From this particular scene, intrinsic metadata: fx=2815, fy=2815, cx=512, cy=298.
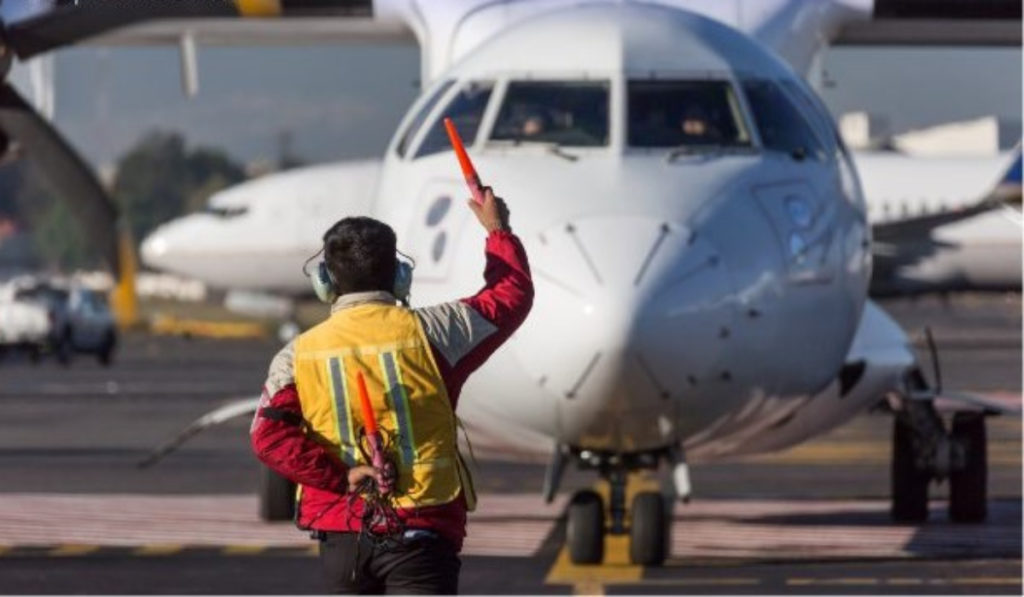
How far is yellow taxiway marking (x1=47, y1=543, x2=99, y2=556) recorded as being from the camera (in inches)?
599

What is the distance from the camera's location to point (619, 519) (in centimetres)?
1366

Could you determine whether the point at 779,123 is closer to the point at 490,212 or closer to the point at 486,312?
the point at 490,212

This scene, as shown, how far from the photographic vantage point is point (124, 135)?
11306 centimetres

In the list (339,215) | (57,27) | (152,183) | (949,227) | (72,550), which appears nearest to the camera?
(72,550)

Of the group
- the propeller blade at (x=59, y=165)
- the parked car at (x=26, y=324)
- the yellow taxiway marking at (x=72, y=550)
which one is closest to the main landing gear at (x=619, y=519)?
the yellow taxiway marking at (x=72, y=550)

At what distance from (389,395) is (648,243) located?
15.4ft

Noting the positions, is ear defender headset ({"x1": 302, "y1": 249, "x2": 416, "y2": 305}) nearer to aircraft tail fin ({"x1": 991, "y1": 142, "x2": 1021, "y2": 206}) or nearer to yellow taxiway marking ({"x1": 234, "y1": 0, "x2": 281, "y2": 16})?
yellow taxiway marking ({"x1": 234, "y1": 0, "x2": 281, "y2": 16})

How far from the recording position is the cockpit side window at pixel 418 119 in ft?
47.2

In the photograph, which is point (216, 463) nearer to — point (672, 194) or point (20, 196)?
point (672, 194)

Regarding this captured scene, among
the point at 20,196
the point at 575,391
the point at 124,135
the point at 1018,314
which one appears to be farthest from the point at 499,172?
the point at 124,135

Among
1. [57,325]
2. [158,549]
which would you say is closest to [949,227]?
[57,325]

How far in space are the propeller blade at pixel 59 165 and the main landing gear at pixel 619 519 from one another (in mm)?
3780

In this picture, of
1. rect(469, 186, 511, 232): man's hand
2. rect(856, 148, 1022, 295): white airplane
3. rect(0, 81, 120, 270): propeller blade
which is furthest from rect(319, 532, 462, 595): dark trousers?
rect(856, 148, 1022, 295): white airplane

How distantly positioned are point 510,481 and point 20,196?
85.6m
